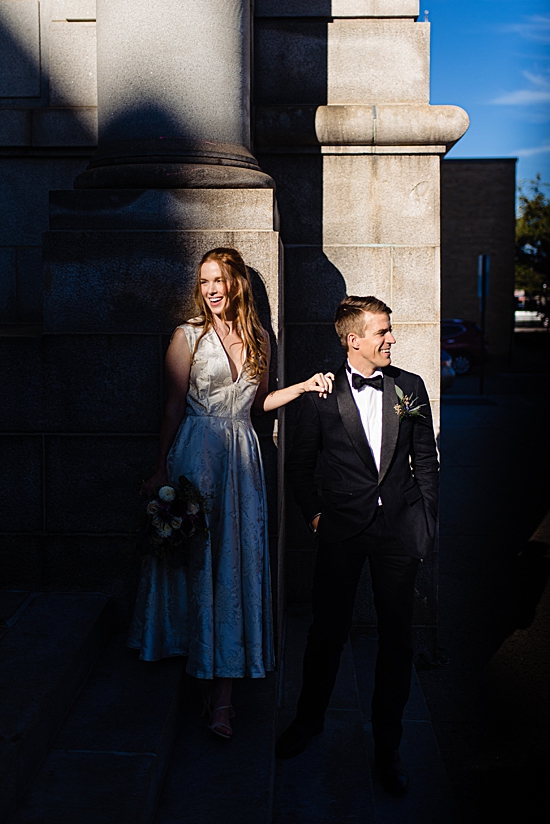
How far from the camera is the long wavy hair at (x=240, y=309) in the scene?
13.2ft

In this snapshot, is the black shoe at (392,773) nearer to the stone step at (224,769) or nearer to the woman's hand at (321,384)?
the stone step at (224,769)

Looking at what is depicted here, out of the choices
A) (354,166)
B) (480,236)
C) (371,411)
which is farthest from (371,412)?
(480,236)

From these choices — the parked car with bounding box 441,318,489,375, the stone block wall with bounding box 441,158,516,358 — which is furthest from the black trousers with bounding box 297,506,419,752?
the stone block wall with bounding box 441,158,516,358

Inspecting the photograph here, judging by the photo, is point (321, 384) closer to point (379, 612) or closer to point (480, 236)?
point (379, 612)

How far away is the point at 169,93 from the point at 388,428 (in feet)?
7.72

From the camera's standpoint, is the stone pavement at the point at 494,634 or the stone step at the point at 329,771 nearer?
the stone step at the point at 329,771

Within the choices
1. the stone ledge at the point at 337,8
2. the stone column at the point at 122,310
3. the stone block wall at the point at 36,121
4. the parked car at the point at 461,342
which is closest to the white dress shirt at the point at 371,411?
the stone column at the point at 122,310

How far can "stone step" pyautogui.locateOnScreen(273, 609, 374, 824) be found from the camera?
3738 mm

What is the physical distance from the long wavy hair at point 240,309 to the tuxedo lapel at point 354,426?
1.45 feet

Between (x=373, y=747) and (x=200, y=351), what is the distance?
227 centimetres

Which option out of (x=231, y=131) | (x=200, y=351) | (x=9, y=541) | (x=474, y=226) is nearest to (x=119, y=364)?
(x=200, y=351)

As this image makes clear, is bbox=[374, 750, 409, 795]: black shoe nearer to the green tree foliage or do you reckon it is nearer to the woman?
the woman

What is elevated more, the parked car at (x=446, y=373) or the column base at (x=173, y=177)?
the column base at (x=173, y=177)

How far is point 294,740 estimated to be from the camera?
13.7 ft
